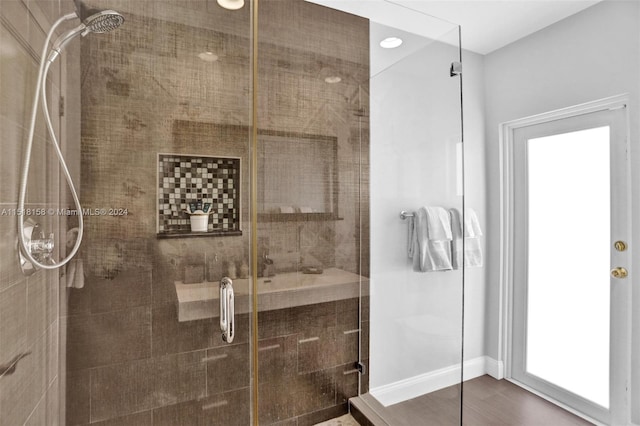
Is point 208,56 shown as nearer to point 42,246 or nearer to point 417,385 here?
point 42,246

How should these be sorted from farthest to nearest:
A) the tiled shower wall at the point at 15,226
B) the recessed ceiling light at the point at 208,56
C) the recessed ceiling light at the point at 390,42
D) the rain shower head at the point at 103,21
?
the recessed ceiling light at the point at 390,42 < the recessed ceiling light at the point at 208,56 < the rain shower head at the point at 103,21 < the tiled shower wall at the point at 15,226

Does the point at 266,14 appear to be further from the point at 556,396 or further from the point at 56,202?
the point at 556,396

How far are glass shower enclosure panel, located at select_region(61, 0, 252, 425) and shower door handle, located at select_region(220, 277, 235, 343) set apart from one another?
0.06 feet

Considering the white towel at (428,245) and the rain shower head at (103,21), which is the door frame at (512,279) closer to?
the white towel at (428,245)

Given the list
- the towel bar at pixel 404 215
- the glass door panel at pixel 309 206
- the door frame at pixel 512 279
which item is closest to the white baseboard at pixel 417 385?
the glass door panel at pixel 309 206

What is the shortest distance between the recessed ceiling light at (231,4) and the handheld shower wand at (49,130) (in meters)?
0.33

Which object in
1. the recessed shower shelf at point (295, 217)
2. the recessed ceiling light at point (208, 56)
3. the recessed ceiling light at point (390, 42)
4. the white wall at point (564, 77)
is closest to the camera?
the recessed ceiling light at point (208, 56)

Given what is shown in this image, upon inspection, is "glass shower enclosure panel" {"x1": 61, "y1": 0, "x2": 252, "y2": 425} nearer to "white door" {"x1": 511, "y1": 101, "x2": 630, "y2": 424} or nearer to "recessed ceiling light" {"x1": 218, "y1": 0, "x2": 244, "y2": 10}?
"recessed ceiling light" {"x1": 218, "y1": 0, "x2": 244, "y2": 10}

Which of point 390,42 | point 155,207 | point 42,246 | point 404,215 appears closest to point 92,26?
point 155,207

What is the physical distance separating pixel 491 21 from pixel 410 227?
5.47 ft

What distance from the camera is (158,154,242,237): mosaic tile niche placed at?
3.65ft

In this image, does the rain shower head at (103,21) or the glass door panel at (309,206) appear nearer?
the rain shower head at (103,21)

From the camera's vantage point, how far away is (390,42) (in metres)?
1.64

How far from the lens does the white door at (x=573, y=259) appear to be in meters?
2.04
